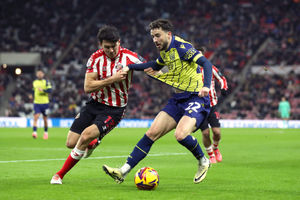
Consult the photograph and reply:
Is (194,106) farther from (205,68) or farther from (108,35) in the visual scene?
(108,35)

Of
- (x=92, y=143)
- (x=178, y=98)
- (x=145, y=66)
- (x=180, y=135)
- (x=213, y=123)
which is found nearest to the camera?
(x=180, y=135)

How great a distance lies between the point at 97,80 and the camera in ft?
26.6

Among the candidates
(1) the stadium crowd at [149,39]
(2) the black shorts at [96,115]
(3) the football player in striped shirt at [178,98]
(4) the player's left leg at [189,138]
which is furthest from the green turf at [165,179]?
(1) the stadium crowd at [149,39]

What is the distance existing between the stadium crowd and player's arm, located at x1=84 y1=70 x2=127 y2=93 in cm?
2664

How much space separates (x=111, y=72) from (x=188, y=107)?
50.5 inches

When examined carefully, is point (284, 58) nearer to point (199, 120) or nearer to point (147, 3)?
point (147, 3)

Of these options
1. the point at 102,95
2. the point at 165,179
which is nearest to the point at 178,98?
the point at 102,95

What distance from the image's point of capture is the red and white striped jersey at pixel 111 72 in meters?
8.10

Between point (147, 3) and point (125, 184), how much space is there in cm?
3718

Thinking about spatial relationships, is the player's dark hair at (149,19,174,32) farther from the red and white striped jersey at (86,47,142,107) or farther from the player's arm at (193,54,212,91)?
the red and white striped jersey at (86,47,142,107)

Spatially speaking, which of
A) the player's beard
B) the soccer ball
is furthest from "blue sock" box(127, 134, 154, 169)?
the player's beard

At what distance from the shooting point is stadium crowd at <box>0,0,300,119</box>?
1388 inches

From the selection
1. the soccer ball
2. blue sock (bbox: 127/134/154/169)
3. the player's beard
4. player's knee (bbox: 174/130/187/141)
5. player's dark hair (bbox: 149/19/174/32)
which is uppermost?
player's dark hair (bbox: 149/19/174/32)

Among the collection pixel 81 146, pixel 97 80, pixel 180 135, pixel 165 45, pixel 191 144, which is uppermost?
pixel 165 45
